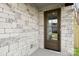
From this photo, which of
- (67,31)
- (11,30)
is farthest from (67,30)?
(11,30)

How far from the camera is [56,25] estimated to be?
3.81 metres

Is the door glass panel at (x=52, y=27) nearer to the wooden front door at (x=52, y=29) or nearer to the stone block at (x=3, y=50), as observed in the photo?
the wooden front door at (x=52, y=29)

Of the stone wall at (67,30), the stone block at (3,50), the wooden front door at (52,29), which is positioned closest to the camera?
the stone block at (3,50)

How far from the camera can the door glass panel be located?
12.6ft

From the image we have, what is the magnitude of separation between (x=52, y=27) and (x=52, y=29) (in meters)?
0.08

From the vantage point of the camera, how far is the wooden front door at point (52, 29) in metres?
3.77

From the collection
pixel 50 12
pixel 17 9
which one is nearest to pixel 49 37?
pixel 50 12

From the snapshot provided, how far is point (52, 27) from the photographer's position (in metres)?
3.94

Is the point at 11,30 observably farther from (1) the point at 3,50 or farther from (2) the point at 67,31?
(2) the point at 67,31

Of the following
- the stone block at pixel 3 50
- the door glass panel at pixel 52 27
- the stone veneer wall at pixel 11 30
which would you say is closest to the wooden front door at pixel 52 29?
the door glass panel at pixel 52 27

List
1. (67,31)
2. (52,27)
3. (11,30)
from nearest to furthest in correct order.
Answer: (11,30)
(67,31)
(52,27)

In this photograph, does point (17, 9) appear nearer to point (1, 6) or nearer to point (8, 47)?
point (1, 6)

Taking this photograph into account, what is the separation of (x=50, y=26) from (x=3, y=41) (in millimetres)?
2426

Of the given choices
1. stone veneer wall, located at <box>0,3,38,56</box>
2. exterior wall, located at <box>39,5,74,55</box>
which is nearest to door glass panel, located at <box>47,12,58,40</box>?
exterior wall, located at <box>39,5,74,55</box>
